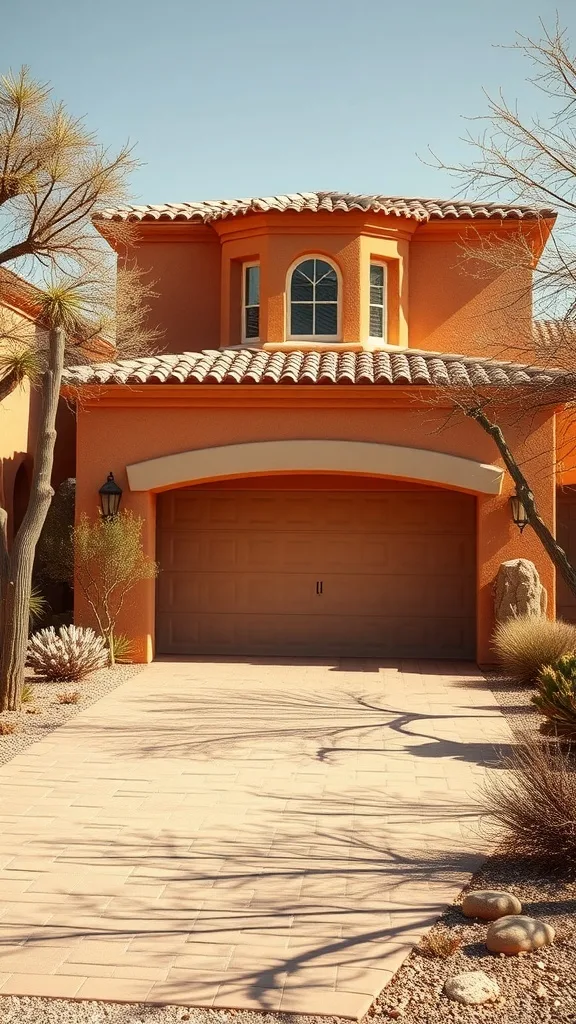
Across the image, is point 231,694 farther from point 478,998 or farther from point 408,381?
point 478,998

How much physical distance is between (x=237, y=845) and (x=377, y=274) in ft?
44.0

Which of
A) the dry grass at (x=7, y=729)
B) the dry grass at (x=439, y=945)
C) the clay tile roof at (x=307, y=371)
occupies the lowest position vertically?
the dry grass at (x=439, y=945)

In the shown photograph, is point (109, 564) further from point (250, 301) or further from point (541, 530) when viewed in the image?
point (541, 530)

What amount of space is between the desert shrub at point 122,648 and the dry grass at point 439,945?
1053cm

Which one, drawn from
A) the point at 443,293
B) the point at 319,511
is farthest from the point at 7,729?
the point at 443,293

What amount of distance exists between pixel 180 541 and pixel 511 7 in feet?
30.3

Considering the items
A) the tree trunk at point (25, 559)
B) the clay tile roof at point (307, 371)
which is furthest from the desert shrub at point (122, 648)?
the clay tile roof at point (307, 371)

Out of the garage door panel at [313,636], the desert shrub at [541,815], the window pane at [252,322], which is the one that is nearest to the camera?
the desert shrub at [541,815]

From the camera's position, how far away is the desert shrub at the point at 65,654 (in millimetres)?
14172

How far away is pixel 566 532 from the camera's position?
A: 17.8 m

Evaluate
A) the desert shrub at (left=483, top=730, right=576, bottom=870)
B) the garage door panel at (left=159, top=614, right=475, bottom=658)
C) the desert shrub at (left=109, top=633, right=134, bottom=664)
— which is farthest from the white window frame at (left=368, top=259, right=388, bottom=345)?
the desert shrub at (left=483, top=730, right=576, bottom=870)

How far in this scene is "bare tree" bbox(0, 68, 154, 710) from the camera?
12227 mm

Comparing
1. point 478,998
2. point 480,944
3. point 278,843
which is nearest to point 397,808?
point 278,843

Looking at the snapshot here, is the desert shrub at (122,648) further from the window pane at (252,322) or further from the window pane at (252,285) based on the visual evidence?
the window pane at (252,285)
